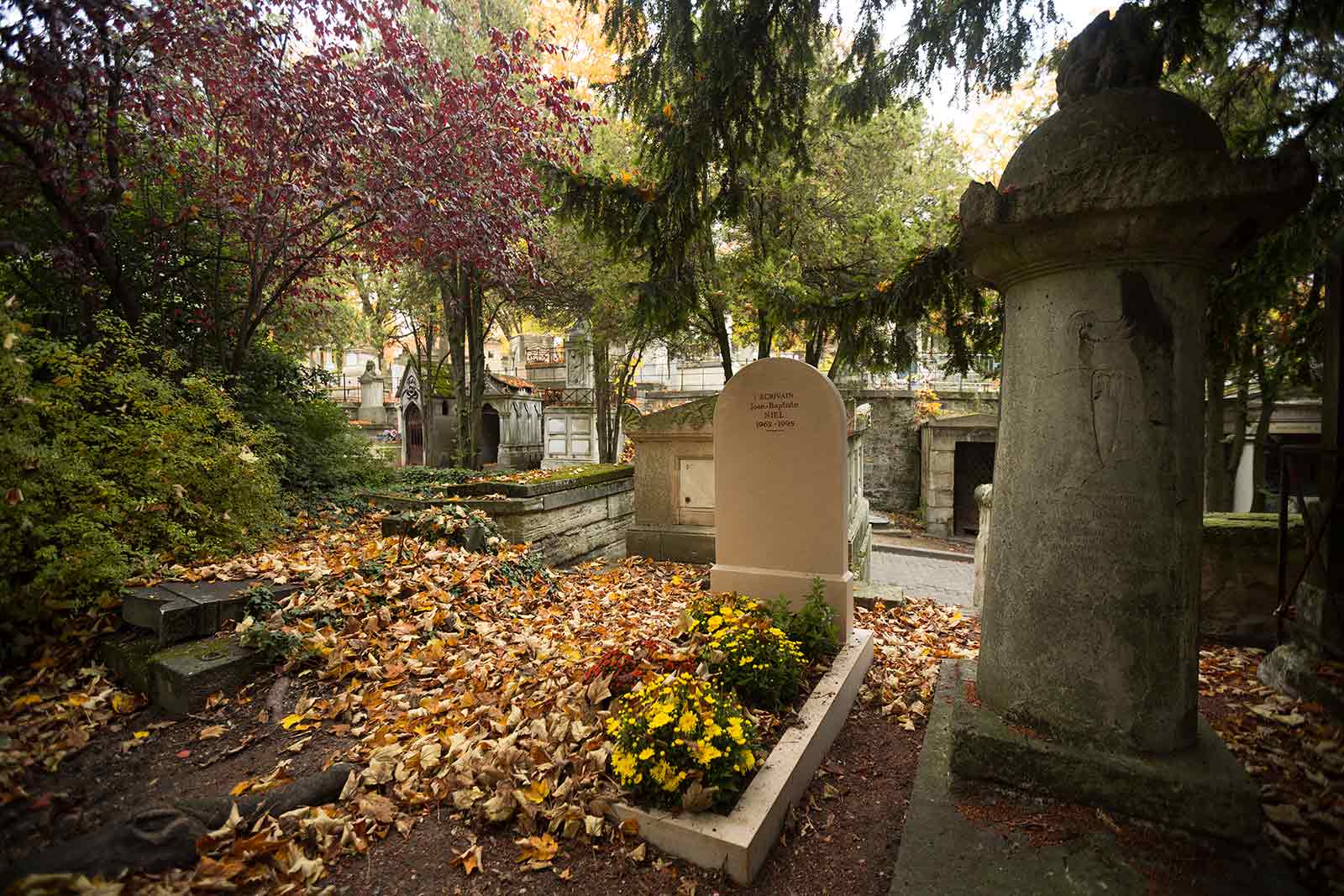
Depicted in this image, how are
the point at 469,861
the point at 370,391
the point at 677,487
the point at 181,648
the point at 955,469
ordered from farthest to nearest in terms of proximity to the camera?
the point at 370,391, the point at 955,469, the point at 677,487, the point at 181,648, the point at 469,861

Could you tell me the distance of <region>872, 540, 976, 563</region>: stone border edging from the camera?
34.5 ft

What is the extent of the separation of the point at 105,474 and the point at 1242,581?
833 cm

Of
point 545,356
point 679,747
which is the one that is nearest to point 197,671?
point 679,747

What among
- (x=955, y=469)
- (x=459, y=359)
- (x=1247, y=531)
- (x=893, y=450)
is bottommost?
(x=955, y=469)

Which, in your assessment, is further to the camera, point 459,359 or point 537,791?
point 459,359

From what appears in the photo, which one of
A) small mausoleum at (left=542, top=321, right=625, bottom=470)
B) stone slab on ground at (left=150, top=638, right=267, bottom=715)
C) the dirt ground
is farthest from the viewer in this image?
small mausoleum at (left=542, top=321, right=625, bottom=470)

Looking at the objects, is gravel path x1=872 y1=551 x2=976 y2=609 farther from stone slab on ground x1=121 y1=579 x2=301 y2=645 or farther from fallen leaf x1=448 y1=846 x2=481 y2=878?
stone slab on ground x1=121 y1=579 x2=301 y2=645

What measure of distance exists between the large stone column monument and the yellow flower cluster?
91cm

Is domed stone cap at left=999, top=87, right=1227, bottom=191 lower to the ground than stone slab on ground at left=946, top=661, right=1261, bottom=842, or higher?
higher

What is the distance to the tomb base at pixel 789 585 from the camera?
13.6 feet

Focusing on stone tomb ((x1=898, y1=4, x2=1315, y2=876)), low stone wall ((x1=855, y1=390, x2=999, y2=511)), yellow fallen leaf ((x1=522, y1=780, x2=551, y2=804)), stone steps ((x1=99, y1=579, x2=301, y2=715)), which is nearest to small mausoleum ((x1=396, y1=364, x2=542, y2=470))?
low stone wall ((x1=855, y1=390, x2=999, y2=511))

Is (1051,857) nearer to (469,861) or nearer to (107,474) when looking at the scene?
(469,861)

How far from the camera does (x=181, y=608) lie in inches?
138

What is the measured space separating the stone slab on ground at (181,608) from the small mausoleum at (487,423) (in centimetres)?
1339
